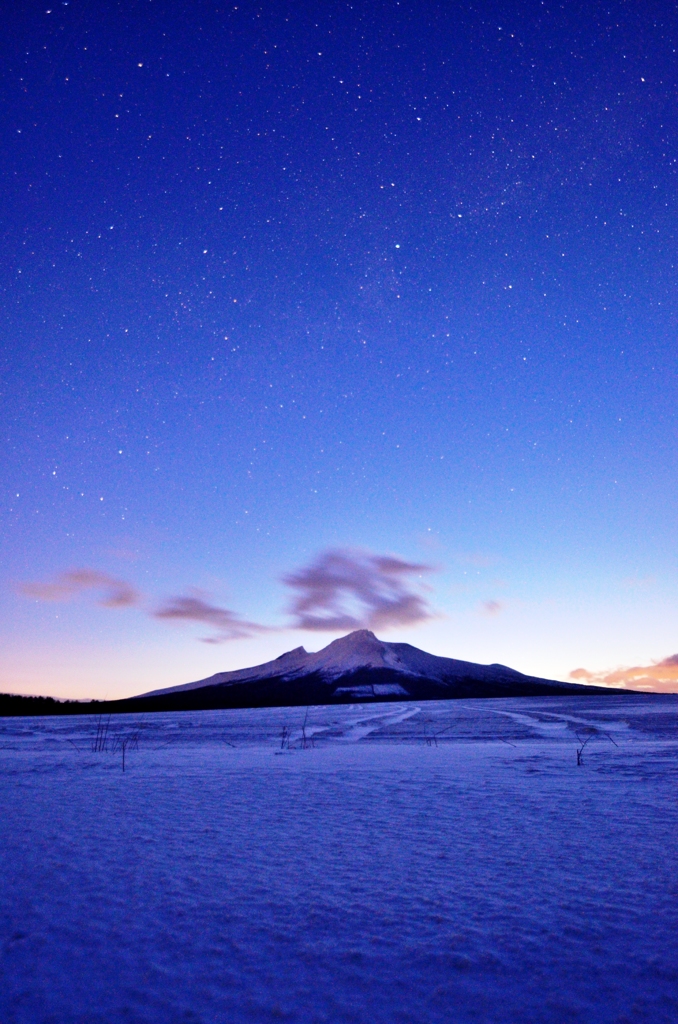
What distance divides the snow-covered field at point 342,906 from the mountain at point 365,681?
10269cm

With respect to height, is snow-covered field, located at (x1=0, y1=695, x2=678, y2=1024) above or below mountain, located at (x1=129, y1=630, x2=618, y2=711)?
above

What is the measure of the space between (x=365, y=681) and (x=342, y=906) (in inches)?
5762

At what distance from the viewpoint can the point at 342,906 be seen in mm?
2463

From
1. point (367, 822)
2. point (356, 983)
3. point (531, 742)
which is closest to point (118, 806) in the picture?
point (367, 822)

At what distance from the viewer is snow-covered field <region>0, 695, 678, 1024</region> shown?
176cm

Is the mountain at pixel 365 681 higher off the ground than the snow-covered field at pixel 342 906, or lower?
lower

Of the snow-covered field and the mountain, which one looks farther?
the mountain

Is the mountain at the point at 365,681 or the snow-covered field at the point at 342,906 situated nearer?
the snow-covered field at the point at 342,906

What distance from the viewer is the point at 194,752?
9289mm

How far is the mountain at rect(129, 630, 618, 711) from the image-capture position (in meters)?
117

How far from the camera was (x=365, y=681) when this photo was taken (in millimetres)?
143125

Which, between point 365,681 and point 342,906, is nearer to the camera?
point 342,906

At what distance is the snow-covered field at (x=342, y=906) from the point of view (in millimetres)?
1761

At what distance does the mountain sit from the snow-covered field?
103 m
